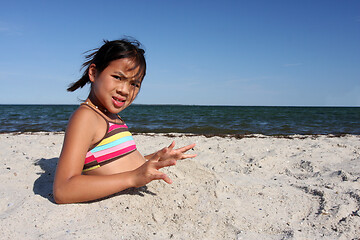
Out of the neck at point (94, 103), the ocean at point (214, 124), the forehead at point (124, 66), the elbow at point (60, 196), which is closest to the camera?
the elbow at point (60, 196)

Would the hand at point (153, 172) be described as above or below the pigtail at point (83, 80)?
below

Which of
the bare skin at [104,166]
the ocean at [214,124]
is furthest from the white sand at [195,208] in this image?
the ocean at [214,124]


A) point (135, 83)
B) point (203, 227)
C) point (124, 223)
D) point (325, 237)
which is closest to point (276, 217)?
point (325, 237)

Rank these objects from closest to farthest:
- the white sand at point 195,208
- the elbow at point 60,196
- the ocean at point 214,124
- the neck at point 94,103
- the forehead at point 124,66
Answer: the white sand at point 195,208
the elbow at point 60,196
the forehead at point 124,66
the neck at point 94,103
the ocean at point 214,124

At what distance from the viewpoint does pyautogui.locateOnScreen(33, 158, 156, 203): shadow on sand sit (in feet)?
7.54

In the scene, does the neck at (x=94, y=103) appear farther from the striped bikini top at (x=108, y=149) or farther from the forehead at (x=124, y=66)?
the forehead at (x=124, y=66)

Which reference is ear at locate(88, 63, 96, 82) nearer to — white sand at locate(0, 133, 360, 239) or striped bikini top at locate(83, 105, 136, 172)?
striped bikini top at locate(83, 105, 136, 172)

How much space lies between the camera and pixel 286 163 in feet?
12.9

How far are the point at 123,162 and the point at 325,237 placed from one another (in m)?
1.58

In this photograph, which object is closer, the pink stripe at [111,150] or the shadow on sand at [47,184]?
the pink stripe at [111,150]

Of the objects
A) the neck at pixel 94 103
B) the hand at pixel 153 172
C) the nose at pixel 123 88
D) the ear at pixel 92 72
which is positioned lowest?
the hand at pixel 153 172

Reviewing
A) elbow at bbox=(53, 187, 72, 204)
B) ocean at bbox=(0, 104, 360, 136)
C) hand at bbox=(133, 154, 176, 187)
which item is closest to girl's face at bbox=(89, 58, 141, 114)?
hand at bbox=(133, 154, 176, 187)

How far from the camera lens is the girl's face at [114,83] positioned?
208 centimetres

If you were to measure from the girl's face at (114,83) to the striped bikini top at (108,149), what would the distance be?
0.58ft
